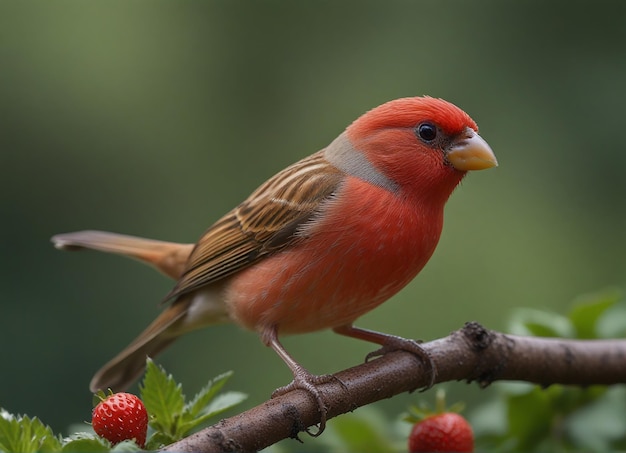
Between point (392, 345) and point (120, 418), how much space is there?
1319 mm

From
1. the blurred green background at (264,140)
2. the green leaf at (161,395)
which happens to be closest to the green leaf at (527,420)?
the green leaf at (161,395)

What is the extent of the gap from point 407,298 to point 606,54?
6.67 ft

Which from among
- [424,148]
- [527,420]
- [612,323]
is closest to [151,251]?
[424,148]

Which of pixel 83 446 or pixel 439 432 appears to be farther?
pixel 439 432

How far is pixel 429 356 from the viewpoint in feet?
9.18

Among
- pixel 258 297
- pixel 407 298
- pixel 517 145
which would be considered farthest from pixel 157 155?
pixel 258 297

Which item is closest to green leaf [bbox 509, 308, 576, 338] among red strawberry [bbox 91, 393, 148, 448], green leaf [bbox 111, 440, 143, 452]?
red strawberry [bbox 91, 393, 148, 448]

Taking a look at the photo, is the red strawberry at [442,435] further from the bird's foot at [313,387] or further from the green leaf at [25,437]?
the green leaf at [25,437]

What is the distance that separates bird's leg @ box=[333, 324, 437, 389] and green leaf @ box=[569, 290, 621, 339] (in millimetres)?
626

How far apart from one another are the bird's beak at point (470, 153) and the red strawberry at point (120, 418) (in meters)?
1.44

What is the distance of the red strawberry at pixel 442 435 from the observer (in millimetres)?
2496

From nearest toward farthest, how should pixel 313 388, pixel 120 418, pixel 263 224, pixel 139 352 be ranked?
pixel 120 418 < pixel 313 388 < pixel 263 224 < pixel 139 352

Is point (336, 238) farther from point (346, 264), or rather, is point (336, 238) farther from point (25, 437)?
point (25, 437)

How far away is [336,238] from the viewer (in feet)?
9.42
